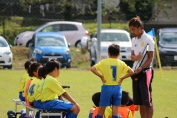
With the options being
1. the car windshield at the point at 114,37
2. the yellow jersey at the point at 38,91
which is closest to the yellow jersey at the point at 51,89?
the yellow jersey at the point at 38,91

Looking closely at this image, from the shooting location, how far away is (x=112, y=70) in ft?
23.1

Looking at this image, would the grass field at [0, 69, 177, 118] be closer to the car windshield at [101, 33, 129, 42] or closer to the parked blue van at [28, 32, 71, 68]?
the parked blue van at [28, 32, 71, 68]

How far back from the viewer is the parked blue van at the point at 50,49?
19.7 metres

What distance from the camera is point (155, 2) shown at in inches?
1158

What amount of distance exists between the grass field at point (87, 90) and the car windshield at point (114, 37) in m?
3.21

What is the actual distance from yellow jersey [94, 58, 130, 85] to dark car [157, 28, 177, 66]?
13680 mm

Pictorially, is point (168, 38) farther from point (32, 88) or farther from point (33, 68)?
point (32, 88)

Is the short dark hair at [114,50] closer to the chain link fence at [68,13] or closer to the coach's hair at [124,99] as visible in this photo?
the coach's hair at [124,99]

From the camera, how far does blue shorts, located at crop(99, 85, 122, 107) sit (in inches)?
272

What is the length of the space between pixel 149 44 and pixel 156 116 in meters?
2.15

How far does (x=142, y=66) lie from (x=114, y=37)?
14.2 m

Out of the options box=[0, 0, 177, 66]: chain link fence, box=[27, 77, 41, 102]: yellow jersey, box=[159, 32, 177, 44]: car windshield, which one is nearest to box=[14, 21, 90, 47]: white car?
box=[0, 0, 177, 66]: chain link fence

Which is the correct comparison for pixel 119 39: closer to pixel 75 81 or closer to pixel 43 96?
pixel 75 81

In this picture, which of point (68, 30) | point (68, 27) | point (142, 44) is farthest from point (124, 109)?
point (68, 27)
